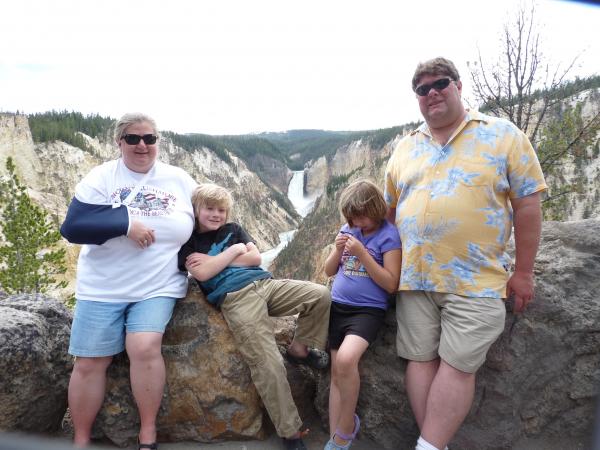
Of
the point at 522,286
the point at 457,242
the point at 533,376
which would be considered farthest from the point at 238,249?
the point at 533,376

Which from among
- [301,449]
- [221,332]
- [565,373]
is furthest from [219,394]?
[565,373]

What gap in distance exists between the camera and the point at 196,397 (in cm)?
290

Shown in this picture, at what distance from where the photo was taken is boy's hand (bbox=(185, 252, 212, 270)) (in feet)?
9.25

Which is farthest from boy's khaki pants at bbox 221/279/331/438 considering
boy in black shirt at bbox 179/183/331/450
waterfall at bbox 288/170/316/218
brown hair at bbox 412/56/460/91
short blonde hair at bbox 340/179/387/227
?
waterfall at bbox 288/170/316/218

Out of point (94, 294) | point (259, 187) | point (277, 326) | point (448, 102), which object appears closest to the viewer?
point (448, 102)

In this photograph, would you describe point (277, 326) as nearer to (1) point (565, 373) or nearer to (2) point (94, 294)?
(2) point (94, 294)

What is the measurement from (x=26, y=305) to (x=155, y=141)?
5.06 feet

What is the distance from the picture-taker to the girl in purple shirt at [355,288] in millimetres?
2582

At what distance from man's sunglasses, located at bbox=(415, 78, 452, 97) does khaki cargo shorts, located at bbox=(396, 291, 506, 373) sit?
1.16 metres

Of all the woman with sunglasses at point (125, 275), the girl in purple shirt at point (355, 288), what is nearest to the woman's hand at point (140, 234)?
the woman with sunglasses at point (125, 275)

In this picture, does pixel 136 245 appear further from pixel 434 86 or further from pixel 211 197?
pixel 434 86

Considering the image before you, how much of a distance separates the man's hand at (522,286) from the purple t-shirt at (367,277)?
2.20 feet

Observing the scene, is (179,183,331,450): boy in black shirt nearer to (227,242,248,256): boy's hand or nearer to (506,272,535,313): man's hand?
(227,242,248,256): boy's hand

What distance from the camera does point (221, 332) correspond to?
2992 mm
